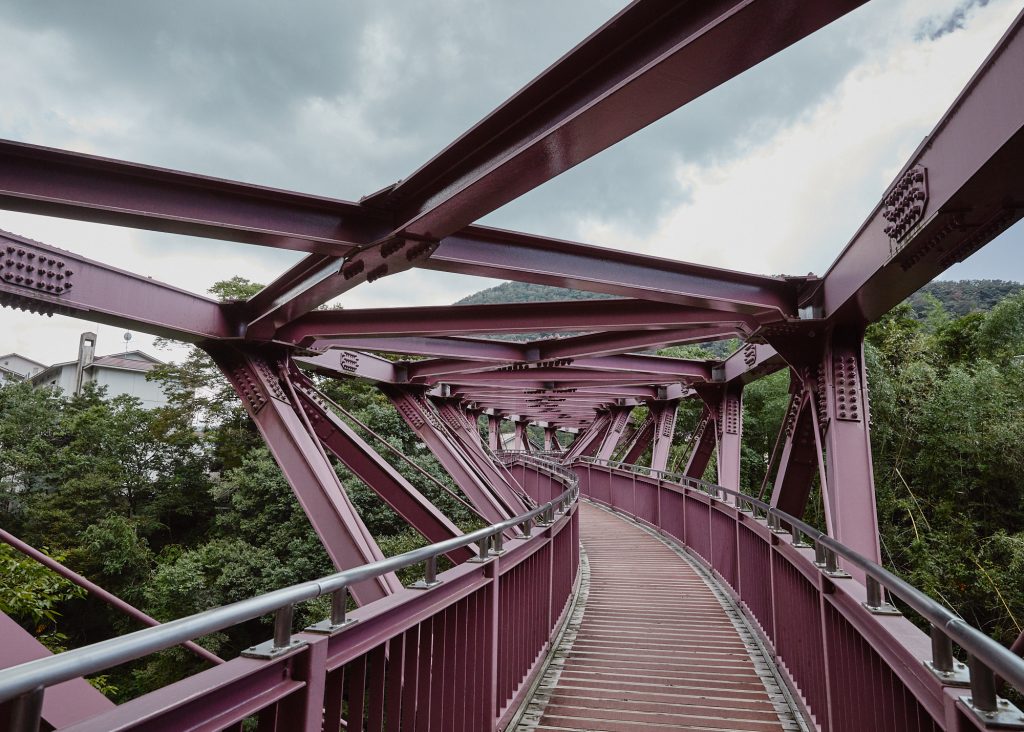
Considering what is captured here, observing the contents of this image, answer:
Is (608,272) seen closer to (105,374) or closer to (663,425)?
(663,425)

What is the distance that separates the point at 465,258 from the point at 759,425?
74.8 ft

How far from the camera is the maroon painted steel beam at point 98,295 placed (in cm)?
543

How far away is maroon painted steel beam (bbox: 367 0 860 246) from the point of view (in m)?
2.70

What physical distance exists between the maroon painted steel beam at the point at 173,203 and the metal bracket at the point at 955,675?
14.6 ft

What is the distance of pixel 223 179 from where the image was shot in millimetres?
4578

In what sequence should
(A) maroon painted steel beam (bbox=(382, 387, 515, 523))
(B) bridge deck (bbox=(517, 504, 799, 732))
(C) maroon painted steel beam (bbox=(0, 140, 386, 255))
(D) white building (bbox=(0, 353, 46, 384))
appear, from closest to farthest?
1. (C) maroon painted steel beam (bbox=(0, 140, 386, 255))
2. (B) bridge deck (bbox=(517, 504, 799, 732))
3. (A) maroon painted steel beam (bbox=(382, 387, 515, 523))
4. (D) white building (bbox=(0, 353, 46, 384))

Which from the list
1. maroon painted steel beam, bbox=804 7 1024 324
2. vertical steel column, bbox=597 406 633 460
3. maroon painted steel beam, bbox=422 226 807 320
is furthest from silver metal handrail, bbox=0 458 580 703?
vertical steel column, bbox=597 406 633 460

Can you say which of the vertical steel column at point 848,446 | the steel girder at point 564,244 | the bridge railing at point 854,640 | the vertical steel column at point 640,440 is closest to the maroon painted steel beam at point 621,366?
the steel girder at point 564,244

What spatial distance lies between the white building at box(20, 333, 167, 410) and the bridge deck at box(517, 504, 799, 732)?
47.4 m

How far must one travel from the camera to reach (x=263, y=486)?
22.6 metres

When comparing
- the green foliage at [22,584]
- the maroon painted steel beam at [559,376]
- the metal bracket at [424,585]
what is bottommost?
the green foliage at [22,584]

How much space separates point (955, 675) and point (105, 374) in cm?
5735

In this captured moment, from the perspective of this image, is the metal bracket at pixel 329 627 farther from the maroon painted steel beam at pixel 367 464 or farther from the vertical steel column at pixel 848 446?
the maroon painted steel beam at pixel 367 464

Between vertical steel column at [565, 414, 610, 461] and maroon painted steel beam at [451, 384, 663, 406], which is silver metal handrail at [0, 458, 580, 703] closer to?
maroon painted steel beam at [451, 384, 663, 406]
